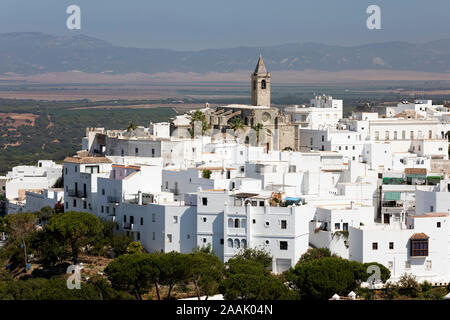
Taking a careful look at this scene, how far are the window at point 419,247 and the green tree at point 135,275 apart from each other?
1008 cm

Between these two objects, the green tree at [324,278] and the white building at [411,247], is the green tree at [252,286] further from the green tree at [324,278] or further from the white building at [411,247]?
the white building at [411,247]

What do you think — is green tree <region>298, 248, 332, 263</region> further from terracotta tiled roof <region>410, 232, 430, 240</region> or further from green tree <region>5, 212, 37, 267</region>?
green tree <region>5, 212, 37, 267</region>

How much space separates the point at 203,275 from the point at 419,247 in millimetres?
8763

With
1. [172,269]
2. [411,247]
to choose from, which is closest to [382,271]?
[411,247]

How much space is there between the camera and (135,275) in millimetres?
37312

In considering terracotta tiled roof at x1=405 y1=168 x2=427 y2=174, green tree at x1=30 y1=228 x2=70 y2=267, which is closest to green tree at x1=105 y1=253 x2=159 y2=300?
green tree at x1=30 y1=228 x2=70 y2=267

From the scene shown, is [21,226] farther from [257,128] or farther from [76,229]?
[257,128]

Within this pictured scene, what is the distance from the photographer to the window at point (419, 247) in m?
40.0

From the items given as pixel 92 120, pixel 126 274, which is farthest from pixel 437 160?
pixel 92 120

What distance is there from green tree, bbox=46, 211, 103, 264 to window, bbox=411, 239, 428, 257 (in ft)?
43.3

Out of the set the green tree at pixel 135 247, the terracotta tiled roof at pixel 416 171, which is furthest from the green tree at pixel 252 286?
the terracotta tiled roof at pixel 416 171

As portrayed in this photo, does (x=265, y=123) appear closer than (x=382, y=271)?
No

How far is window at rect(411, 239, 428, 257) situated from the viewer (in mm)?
40000

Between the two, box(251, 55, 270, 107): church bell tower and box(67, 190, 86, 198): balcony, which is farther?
box(251, 55, 270, 107): church bell tower
